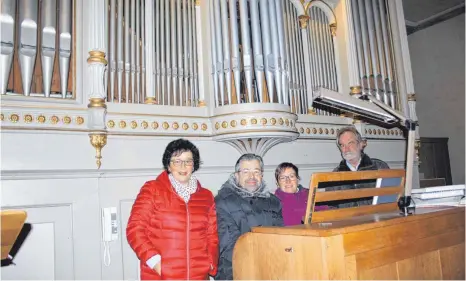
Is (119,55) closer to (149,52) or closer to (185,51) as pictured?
(149,52)

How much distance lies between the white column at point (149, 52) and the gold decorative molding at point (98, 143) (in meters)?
0.51

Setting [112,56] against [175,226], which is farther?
[112,56]

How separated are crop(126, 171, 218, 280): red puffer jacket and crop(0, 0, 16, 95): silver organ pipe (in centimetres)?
125

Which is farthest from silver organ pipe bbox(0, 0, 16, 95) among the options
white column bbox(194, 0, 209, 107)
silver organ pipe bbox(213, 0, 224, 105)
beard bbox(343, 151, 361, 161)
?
beard bbox(343, 151, 361, 161)

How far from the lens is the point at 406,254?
167 centimetres

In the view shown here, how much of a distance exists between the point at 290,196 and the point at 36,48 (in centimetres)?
215

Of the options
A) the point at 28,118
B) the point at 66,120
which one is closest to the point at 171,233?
the point at 66,120

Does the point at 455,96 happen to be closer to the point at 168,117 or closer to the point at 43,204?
the point at 168,117

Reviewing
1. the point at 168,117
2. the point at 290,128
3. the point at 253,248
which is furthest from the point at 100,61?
the point at 253,248

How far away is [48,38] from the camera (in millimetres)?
2746

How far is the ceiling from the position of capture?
5.98 meters

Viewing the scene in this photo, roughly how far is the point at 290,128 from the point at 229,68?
75cm

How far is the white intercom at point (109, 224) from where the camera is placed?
8.88ft

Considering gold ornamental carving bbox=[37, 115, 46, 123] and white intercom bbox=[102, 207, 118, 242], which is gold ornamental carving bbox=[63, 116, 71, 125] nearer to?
gold ornamental carving bbox=[37, 115, 46, 123]
